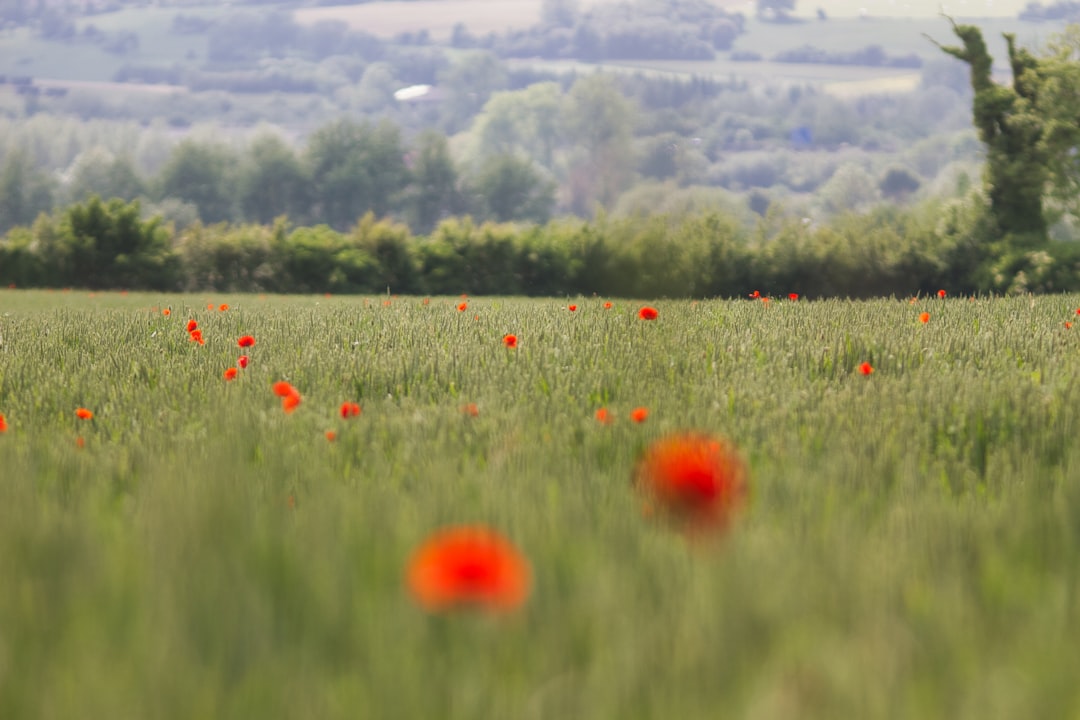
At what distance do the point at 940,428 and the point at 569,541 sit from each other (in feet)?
6.46

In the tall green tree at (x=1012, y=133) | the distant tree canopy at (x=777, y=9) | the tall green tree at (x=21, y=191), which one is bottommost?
the tall green tree at (x=21, y=191)

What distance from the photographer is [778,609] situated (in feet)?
4.15

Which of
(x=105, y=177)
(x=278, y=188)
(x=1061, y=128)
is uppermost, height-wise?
(x=1061, y=128)

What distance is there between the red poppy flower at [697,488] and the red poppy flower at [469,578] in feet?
1.77

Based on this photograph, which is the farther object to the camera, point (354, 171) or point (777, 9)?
point (354, 171)

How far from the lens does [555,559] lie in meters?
1.45

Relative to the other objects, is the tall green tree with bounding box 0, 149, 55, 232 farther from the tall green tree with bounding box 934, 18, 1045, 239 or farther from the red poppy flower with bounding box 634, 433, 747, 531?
the red poppy flower with bounding box 634, 433, 747, 531

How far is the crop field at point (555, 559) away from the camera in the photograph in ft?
3.59

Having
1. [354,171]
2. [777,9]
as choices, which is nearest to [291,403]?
[777,9]

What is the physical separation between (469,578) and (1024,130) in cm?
2546

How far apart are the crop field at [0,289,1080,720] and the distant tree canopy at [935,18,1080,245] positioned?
22.2m

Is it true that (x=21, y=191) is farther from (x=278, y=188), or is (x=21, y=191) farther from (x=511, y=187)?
(x=511, y=187)

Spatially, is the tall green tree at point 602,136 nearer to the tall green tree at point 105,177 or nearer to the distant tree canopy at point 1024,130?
the distant tree canopy at point 1024,130

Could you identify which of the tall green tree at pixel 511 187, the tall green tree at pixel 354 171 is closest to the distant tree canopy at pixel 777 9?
the tall green tree at pixel 511 187
